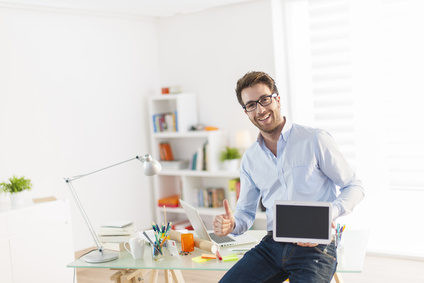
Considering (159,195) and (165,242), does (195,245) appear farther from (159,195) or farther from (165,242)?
(159,195)

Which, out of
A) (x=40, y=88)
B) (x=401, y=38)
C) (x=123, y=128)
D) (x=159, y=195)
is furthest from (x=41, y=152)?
(x=401, y=38)

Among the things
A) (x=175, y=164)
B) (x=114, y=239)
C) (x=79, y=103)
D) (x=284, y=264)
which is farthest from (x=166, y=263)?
(x=175, y=164)

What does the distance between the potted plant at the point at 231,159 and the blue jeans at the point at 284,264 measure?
9.11 ft

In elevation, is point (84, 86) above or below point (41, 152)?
above

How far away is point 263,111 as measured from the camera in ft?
8.64

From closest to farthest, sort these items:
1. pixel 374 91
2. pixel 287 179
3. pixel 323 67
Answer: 1. pixel 287 179
2. pixel 374 91
3. pixel 323 67

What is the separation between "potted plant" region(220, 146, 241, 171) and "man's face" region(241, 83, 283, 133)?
9.21ft

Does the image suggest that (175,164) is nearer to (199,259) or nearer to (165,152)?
(165,152)

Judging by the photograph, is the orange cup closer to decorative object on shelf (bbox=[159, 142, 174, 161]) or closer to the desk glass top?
the desk glass top

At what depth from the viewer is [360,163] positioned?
4.93m

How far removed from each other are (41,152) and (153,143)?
1.39 meters

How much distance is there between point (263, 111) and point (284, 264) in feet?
2.48

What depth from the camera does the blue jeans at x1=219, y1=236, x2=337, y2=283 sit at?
2.43m

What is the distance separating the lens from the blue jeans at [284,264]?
2.43 m
